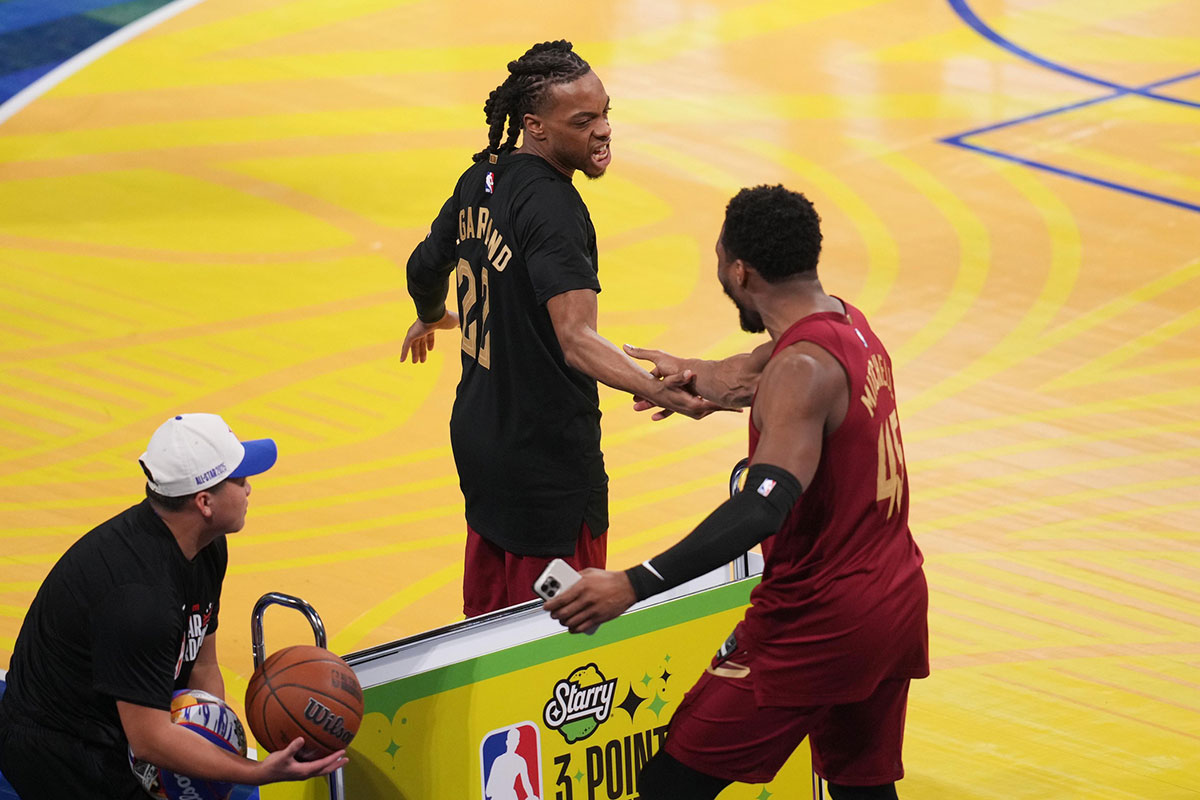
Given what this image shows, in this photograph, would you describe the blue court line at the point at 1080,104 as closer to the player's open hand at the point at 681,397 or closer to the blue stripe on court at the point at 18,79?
the blue stripe on court at the point at 18,79

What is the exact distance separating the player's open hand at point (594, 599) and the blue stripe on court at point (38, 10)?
12.1 meters

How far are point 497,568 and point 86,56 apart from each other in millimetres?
9749

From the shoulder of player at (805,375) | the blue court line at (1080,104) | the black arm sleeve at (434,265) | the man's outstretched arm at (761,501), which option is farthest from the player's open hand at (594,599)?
the blue court line at (1080,104)

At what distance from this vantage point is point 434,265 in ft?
19.3

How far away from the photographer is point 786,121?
12.8 metres

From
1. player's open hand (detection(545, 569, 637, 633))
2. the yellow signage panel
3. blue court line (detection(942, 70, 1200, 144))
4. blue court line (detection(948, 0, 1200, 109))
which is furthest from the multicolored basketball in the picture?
blue court line (detection(948, 0, 1200, 109))

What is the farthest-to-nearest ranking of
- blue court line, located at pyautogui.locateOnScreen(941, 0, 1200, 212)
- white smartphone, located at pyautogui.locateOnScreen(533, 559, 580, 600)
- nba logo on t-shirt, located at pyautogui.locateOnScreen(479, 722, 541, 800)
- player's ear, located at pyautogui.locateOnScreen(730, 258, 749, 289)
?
blue court line, located at pyautogui.locateOnScreen(941, 0, 1200, 212) < nba logo on t-shirt, located at pyautogui.locateOnScreen(479, 722, 541, 800) < player's ear, located at pyautogui.locateOnScreen(730, 258, 749, 289) < white smartphone, located at pyautogui.locateOnScreen(533, 559, 580, 600)

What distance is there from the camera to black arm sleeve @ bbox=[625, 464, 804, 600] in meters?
3.99

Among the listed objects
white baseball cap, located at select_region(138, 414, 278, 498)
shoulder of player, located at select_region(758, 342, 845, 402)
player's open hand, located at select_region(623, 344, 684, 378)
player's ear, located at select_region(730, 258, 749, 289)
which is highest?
player's ear, located at select_region(730, 258, 749, 289)

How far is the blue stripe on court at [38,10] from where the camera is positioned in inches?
578

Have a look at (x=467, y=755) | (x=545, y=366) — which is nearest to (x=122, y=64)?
(x=545, y=366)

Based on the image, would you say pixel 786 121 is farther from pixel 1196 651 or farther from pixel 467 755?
pixel 467 755

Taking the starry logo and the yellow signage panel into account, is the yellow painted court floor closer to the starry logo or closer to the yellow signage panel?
the yellow signage panel

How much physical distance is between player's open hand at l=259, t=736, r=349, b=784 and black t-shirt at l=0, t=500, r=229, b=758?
0.31 metres
